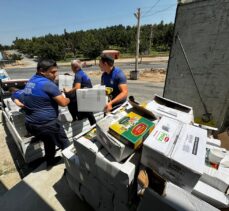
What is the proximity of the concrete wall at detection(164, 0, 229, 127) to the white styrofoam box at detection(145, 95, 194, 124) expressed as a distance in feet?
3.21

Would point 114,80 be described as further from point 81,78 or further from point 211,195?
point 211,195

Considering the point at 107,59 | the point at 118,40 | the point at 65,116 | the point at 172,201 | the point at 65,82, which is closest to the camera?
the point at 172,201

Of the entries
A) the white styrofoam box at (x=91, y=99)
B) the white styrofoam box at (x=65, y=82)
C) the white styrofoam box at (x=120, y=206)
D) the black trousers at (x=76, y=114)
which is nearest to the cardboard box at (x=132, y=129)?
the white styrofoam box at (x=120, y=206)

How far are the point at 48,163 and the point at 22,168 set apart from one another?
0.57m

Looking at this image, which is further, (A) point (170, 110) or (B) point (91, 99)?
(B) point (91, 99)

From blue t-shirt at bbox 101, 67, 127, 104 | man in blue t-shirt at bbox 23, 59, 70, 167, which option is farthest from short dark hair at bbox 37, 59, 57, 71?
blue t-shirt at bbox 101, 67, 127, 104

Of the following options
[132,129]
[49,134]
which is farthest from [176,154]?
[49,134]

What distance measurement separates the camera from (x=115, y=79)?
2.42 m

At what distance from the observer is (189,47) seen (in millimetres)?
2615

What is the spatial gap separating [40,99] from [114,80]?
1105 millimetres

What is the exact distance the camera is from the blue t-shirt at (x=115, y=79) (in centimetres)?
239

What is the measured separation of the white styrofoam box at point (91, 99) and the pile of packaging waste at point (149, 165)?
882 millimetres

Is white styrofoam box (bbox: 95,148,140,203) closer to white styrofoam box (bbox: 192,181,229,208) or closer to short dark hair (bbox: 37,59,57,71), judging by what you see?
white styrofoam box (bbox: 192,181,229,208)

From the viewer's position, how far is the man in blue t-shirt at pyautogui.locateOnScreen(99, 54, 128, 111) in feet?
7.61
